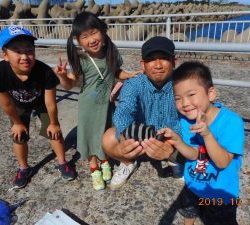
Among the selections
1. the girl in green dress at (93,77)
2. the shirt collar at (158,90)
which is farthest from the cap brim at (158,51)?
the girl in green dress at (93,77)

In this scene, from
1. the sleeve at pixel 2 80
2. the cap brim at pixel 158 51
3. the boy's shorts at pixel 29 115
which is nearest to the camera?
the cap brim at pixel 158 51

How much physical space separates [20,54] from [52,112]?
1.92 feet

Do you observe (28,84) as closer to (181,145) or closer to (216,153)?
(181,145)

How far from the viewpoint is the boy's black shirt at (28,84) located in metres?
2.46

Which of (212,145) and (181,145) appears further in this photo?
(181,145)

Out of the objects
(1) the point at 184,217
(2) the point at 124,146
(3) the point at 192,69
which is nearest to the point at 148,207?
(1) the point at 184,217

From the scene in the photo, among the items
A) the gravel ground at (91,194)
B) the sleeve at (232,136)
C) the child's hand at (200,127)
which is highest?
the child's hand at (200,127)

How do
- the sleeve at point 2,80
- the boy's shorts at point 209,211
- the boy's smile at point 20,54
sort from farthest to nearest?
the sleeve at point 2,80 → the boy's smile at point 20,54 → the boy's shorts at point 209,211

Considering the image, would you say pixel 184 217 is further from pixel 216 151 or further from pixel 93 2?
pixel 93 2

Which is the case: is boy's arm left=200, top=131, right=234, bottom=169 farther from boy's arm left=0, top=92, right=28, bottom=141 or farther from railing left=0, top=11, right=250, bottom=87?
railing left=0, top=11, right=250, bottom=87

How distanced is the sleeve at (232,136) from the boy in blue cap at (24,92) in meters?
1.54

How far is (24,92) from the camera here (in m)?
2.56

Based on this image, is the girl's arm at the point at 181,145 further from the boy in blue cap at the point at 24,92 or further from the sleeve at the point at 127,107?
the boy in blue cap at the point at 24,92
